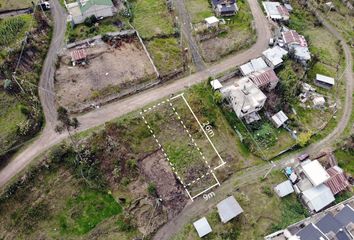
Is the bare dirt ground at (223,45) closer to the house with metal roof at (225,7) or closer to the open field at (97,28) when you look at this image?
the house with metal roof at (225,7)

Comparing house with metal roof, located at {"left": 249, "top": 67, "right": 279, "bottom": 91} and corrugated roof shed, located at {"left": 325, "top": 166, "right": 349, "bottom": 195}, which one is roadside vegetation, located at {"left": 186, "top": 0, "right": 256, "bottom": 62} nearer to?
house with metal roof, located at {"left": 249, "top": 67, "right": 279, "bottom": 91}

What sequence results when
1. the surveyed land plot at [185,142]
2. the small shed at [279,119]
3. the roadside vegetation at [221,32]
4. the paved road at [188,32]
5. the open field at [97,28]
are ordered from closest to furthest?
1. the surveyed land plot at [185,142]
2. the small shed at [279,119]
3. the open field at [97,28]
4. the paved road at [188,32]
5. the roadside vegetation at [221,32]

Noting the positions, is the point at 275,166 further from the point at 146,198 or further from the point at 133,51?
the point at 133,51

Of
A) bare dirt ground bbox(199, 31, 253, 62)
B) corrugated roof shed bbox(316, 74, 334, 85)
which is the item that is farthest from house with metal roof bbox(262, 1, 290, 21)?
corrugated roof shed bbox(316, 74, 334, 85)

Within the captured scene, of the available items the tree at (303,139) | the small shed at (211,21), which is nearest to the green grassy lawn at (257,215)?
the tree at (303,139)

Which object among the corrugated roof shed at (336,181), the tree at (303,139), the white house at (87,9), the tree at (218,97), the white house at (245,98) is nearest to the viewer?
the corrugated roof shed at (336,181)

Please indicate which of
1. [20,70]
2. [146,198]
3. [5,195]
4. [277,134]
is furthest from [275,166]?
[20,70]

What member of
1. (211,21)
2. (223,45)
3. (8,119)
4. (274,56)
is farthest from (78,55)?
(274,56)
